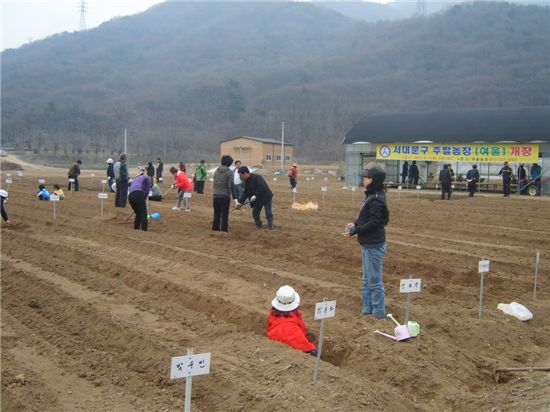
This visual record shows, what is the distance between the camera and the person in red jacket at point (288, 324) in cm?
589

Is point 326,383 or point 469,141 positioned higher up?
point 469,141

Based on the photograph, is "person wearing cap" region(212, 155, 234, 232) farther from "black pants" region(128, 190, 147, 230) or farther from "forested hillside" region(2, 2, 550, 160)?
"forested hillside" region(2, 2, 550, 160)

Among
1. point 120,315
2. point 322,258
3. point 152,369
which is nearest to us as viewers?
point 152,369

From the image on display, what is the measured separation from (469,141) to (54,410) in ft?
99.1

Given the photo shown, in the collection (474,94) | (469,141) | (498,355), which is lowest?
(498,355)

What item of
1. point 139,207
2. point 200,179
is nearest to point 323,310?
point 139,207

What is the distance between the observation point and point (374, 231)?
6754 mm

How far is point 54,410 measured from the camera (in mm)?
4445

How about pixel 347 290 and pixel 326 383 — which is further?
pixel 347 290

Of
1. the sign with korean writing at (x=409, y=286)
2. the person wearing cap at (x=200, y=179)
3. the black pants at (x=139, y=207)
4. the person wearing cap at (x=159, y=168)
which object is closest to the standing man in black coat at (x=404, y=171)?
the person wearing cap at (x=200, y=179)

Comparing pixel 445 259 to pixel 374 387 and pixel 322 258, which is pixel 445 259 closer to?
pixel 322 258

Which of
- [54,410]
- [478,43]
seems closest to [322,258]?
[54,410]

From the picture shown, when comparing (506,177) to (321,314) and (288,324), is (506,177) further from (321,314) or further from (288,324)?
(321,314)

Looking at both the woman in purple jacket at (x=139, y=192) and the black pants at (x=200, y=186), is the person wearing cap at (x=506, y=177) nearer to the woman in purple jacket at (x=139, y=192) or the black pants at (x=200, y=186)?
the black pants at (x=200, y=186)
